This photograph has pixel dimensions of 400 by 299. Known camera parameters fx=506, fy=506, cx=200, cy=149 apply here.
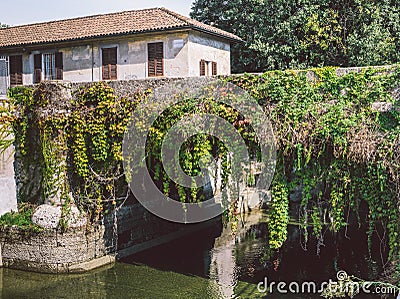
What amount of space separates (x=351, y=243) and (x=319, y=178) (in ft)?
19.2

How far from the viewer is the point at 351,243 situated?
47.8ft

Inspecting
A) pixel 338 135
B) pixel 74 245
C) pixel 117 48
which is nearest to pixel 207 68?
pixel 117 48

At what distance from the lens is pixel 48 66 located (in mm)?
19812

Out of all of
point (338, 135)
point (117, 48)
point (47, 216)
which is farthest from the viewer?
point (117, 48)

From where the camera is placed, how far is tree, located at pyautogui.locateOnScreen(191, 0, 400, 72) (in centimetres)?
2098

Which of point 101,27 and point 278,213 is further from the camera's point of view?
point 101,27

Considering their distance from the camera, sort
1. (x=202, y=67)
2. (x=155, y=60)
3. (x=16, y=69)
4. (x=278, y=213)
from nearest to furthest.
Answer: (x=278, y=213)
(x=155, y=60)
(x=202, y=67)
(x=16, y=69)

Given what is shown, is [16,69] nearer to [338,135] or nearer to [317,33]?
[317,33]

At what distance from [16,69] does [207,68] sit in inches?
307

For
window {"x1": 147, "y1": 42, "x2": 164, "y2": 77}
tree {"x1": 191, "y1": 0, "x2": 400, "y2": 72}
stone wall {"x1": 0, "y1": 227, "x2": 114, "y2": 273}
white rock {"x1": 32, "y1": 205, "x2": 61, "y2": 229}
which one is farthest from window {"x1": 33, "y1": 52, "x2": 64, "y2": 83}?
stone wall {"x1": 0, "y1": 227, "x2": 114, "y2": 273}


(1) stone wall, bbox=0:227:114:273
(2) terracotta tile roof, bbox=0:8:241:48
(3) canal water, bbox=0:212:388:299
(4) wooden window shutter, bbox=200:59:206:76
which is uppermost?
(2) terracotta tile roof, bbox=0:8:241:48

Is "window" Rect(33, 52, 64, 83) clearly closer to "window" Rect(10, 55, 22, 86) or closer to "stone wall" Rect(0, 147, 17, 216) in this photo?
"window" Rect(10, 55, 22, 86)

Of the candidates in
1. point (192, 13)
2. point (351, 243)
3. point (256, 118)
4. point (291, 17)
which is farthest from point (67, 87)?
point (192, 13)

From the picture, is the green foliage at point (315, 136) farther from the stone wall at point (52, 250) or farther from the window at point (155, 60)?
the window at point (155, 60)
